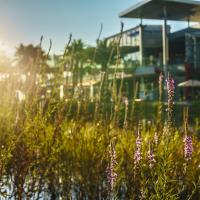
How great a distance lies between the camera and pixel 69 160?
5.21 meters

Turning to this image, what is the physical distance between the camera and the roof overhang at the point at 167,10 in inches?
1626

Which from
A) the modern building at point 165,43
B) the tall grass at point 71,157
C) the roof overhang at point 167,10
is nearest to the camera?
the tall grass at point 71,157

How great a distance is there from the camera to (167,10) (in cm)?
4341

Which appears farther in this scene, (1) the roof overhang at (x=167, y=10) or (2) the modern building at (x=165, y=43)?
(2) the modern building at (x=165, y=43)

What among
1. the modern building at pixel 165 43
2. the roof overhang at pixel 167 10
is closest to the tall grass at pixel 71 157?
the modern building at pixel 165 43

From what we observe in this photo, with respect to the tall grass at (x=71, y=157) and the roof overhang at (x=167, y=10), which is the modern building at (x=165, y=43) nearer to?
the roof overhang at (x=167, y=10)

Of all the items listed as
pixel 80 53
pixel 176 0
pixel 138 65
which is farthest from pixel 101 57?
pixel 176 0

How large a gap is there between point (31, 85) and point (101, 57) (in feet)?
189

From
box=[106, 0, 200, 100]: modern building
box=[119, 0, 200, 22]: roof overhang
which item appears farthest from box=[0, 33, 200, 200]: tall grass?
box=[119, 0, 200, 22]: roof overhang

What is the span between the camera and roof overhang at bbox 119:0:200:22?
41.3 m

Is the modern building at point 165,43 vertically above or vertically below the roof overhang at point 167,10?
below

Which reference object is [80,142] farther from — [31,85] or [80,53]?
[80,53]

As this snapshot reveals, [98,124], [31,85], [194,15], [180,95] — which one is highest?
[194,15]

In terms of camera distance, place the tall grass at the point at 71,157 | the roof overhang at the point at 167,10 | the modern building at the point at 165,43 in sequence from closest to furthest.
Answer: the tall grass at the point at 71,157 → the roof overhang at the point at 167,10 → the modern building at the point at 165,43
